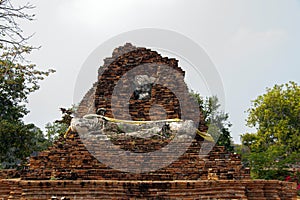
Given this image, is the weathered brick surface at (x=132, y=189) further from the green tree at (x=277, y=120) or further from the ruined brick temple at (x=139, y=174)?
the green tree at (x=277, y=120)

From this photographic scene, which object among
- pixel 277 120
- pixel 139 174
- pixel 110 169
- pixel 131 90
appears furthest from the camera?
pixel 277 120

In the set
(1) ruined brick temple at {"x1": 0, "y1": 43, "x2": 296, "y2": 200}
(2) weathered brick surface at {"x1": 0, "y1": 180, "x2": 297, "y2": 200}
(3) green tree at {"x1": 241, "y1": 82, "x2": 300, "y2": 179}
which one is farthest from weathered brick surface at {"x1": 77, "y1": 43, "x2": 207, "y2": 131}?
(3) green tree at {"x1": 241, "y1": 82, "x2": 300, "y2": 179}

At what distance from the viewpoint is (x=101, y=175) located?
7.57 metres

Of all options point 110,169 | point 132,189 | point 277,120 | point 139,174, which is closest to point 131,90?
point 110,169

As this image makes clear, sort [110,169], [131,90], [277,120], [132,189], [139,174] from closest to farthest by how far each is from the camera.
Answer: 1. [132,189]
2. [139,174]
3. [110,169]
4. [131,90]
5. [277,120]

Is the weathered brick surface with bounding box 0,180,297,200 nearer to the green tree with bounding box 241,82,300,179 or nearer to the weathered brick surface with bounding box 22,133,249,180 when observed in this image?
the weathered brick surface with bounding box 22,133,249,180

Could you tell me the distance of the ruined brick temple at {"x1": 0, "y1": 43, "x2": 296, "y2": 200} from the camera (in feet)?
21.9

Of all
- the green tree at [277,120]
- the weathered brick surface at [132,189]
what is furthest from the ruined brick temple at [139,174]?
the green tree at [277,120]

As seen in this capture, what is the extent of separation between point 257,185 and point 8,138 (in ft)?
39.6

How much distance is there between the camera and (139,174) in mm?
7512

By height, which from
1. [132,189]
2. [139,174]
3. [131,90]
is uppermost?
[131,90]

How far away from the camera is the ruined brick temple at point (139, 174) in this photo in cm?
667

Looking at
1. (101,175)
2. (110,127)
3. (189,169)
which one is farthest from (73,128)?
(189,169)

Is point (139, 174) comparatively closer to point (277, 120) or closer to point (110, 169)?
point (110, 169)
